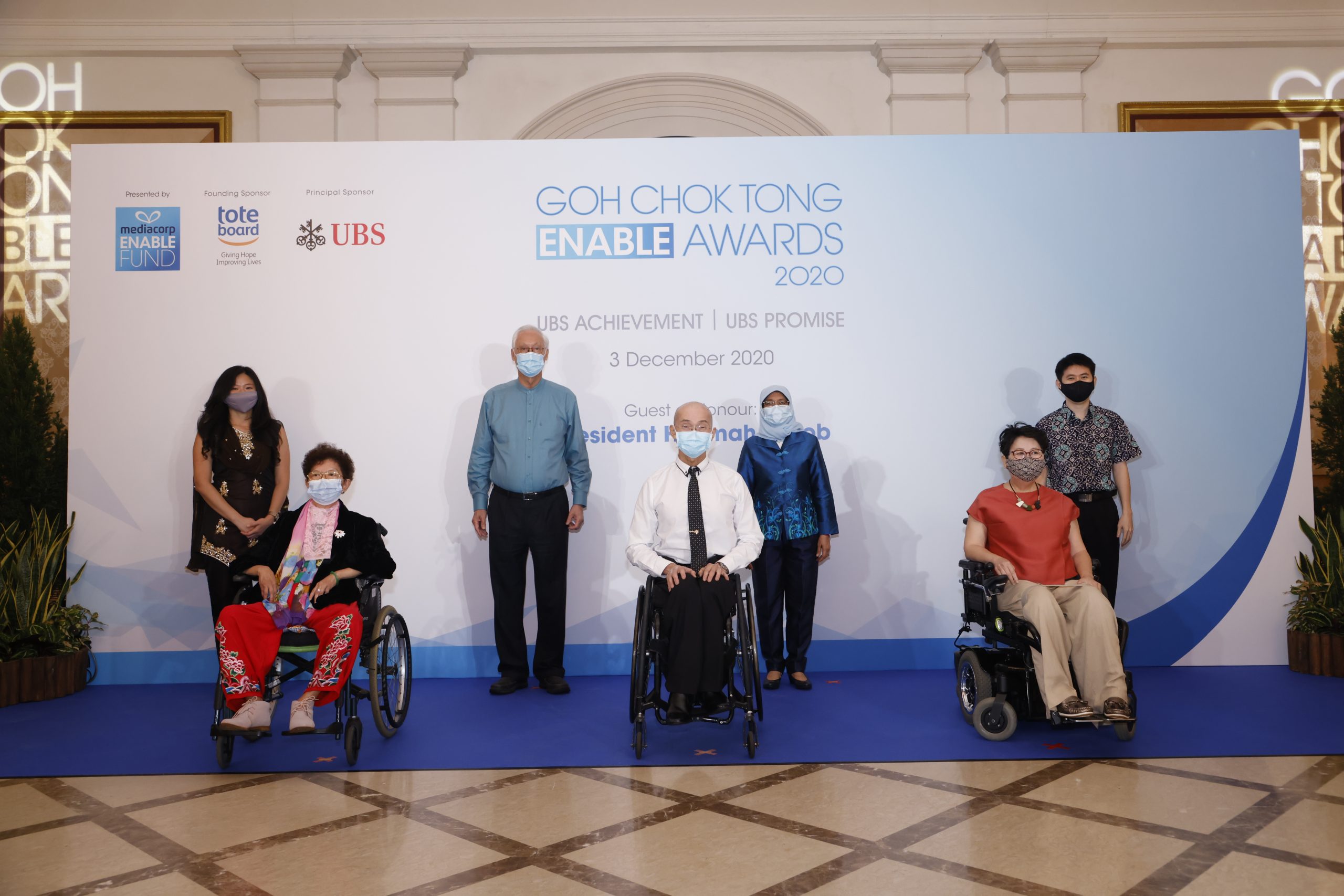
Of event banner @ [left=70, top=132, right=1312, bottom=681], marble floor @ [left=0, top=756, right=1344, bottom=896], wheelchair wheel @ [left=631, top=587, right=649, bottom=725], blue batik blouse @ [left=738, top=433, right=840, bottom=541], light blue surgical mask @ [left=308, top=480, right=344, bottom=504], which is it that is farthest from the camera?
event banner @ [left=70, top=132, right=1312, bottom=681]

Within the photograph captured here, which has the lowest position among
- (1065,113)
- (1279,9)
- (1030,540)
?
(1030,540)

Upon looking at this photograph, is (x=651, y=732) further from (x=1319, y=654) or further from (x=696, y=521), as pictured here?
(x=1319, y=654)

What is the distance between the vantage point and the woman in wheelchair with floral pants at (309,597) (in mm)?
3156

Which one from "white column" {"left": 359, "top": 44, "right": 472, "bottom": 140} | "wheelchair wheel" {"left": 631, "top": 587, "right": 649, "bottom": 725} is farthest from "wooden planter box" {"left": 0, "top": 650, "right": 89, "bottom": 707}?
"white column" {"left": 359, "top": 44, "right": 472, "bottom": 140}

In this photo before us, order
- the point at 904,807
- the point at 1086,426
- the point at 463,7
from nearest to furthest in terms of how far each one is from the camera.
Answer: the point at 904,807, the point at 1086,426, the point at 463,7

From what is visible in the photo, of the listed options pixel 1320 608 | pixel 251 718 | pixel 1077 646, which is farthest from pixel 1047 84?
pixel 251 718

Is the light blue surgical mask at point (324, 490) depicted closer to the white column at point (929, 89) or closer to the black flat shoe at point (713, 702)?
the black flat shoe at point (713, 702)

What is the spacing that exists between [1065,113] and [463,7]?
395 cm

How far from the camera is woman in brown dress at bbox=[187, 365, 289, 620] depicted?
417 cm

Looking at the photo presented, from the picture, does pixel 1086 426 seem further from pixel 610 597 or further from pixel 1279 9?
pixel 1279 9

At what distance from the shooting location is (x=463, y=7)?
643cm

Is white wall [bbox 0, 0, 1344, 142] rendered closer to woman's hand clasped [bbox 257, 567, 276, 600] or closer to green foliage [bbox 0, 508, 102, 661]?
green foliage [bbox 0, 508, 102, 661]

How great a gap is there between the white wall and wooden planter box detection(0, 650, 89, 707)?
3.57 metres

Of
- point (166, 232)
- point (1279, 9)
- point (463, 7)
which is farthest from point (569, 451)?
point (1279, 9)
